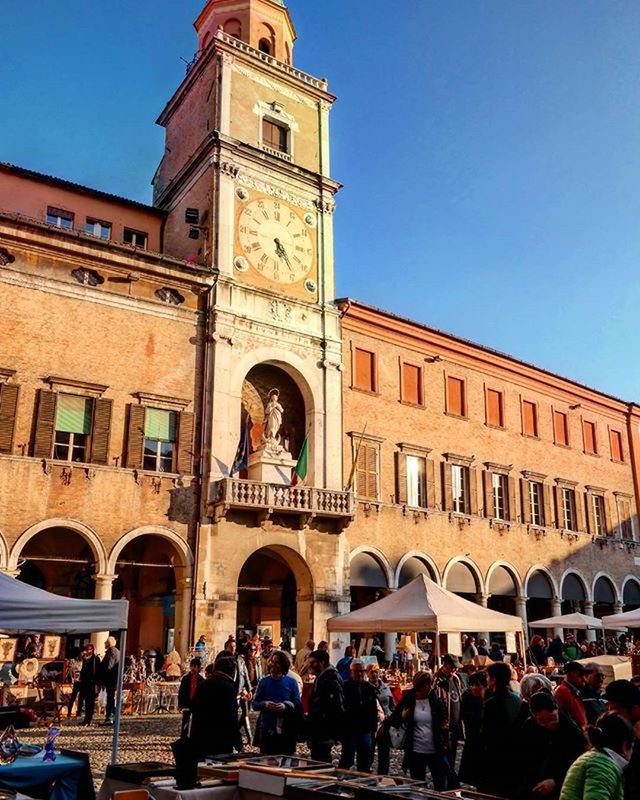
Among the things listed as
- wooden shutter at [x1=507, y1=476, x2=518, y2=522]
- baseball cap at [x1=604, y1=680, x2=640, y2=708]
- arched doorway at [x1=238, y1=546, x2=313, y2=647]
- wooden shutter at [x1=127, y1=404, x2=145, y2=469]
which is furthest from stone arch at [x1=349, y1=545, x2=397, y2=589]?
baseball cap at [x1=604, y1=680, x2=640, y2=708]

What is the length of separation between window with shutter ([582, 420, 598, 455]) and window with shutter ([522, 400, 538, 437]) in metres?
3.61

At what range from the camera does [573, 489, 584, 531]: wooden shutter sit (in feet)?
105

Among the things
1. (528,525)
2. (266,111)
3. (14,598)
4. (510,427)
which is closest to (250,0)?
(266,111)

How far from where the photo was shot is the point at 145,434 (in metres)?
20.5

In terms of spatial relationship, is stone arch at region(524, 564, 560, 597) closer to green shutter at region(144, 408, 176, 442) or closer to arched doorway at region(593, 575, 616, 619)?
arched doorway at region(593, 575, 616, 619)

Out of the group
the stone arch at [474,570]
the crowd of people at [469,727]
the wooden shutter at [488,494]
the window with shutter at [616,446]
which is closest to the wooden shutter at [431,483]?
the stone arch at [474,570]

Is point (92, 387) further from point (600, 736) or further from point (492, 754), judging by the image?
point (600, 736)

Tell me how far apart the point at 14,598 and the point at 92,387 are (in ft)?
38.4

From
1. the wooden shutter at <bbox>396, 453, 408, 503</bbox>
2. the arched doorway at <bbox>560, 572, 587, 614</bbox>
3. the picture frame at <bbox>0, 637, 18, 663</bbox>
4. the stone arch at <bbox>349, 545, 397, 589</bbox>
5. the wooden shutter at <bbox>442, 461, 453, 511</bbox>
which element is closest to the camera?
the picture frame at <bbox>0, 637, 18, 663</bbox>

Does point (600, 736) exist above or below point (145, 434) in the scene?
below

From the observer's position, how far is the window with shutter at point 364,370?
25.5m

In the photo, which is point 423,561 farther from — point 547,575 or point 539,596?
point 547,575

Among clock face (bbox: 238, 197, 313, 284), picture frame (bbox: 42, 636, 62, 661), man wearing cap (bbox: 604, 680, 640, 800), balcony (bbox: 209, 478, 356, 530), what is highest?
clock face (bbox: 238, 197, 313, 284)

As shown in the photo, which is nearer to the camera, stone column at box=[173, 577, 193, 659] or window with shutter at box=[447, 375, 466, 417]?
stone column at box=[173, 577, 193, 659]
